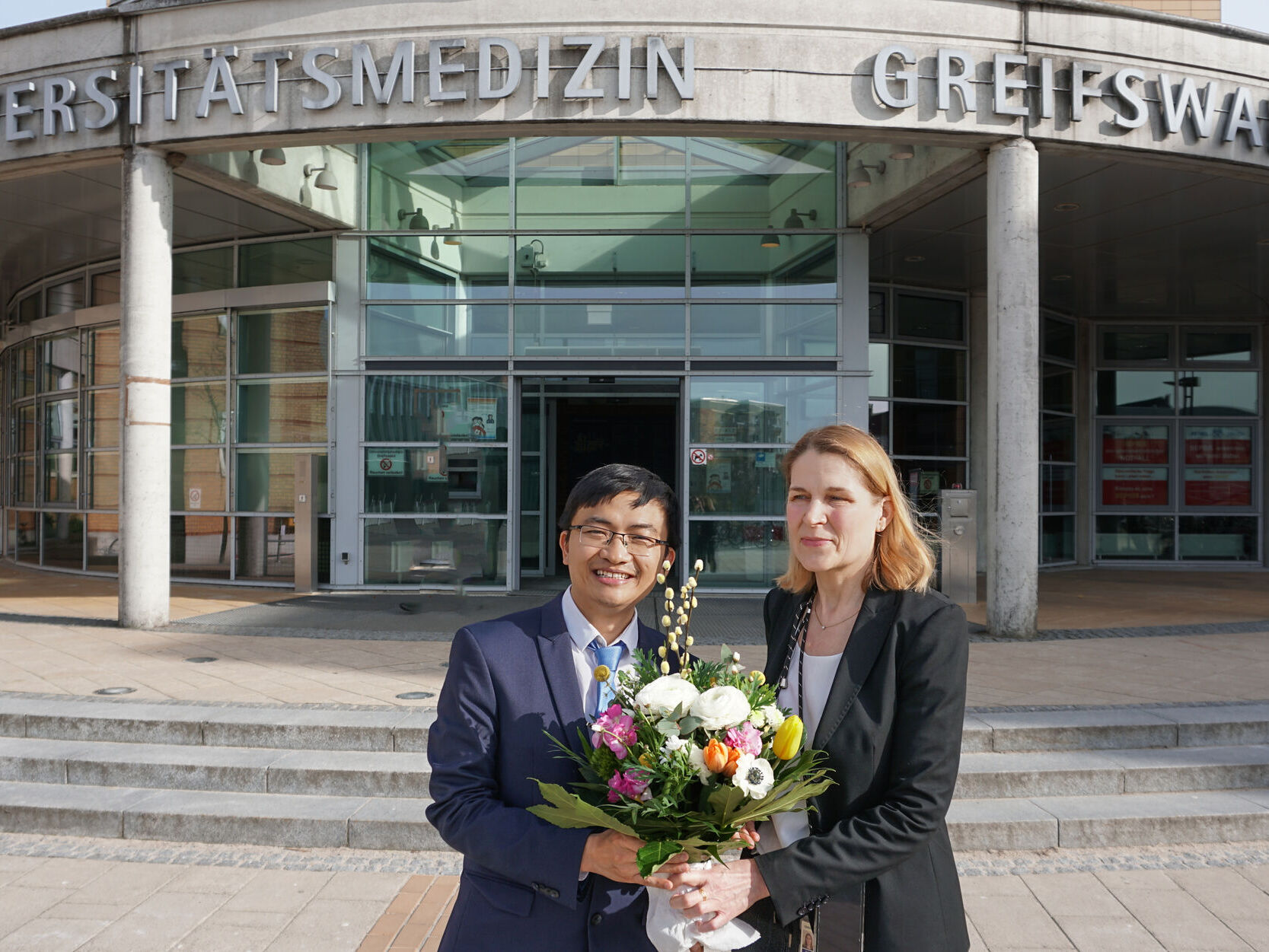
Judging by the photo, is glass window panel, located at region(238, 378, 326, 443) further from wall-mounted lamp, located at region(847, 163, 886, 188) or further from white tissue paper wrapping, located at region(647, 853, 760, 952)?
white tissue paper wrapping, located at region(647, 853, 760, 952)

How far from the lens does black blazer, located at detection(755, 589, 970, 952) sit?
1.78 metres

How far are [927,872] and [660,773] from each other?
0.68 m

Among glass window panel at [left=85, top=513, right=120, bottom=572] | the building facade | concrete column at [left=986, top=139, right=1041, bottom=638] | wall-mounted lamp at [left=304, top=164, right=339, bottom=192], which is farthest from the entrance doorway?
glass window panel at [left=85, top=513, right=120, bottom=572]

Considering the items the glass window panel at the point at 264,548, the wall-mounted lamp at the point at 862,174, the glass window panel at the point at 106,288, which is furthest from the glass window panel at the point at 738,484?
the glass window panel at the point at 106,288

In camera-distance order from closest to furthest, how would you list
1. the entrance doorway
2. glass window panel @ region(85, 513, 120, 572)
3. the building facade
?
the building facade < the entrance doorway < glass window panel @ region(85, 513, 120, 572)

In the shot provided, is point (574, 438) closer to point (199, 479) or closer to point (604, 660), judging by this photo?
point (199, 479)

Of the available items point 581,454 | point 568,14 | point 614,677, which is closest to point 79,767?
point 614,677

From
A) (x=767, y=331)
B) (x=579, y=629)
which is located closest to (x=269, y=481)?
(x=767, y=331)

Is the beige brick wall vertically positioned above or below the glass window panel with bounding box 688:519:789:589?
above

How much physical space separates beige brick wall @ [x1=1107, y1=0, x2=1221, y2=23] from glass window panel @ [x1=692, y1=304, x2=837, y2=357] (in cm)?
577

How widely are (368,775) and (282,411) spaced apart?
313 inches

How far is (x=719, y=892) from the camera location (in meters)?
1.66

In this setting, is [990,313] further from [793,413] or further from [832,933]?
[832,933]

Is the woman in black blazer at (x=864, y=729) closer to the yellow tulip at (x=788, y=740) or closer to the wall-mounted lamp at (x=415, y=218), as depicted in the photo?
the yellow tulip at (x=788, y=740)
